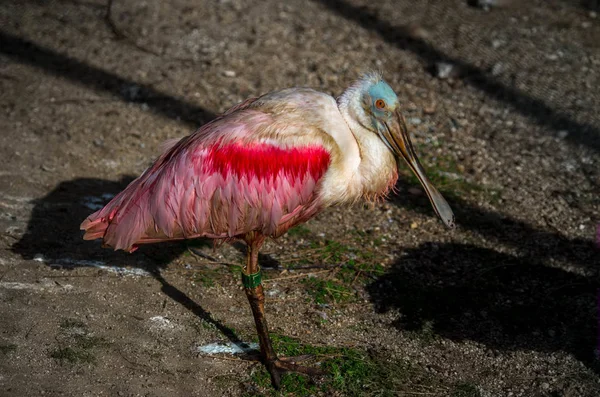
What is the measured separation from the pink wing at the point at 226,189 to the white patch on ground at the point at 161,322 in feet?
2.01

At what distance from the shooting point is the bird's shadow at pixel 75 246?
5.78 meters

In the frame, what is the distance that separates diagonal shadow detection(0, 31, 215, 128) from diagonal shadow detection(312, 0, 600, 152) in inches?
104

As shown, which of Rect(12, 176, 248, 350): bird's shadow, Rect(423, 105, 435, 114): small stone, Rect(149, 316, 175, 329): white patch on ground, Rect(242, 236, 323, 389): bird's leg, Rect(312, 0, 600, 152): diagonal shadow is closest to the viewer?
Rect(242, 236, 323, 389): bird's leg

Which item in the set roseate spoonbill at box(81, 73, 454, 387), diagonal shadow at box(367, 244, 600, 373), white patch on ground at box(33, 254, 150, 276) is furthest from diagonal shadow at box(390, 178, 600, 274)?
white patch on ground at box(33, 254, 150, 276)

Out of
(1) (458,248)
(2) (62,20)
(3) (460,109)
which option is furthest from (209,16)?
(1) (458,248)

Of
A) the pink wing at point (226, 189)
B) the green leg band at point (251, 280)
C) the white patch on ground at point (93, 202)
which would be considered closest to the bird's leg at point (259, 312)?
the green leg band at point (251, 280)

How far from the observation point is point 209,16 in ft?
31.3

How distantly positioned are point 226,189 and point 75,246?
180 centimetres

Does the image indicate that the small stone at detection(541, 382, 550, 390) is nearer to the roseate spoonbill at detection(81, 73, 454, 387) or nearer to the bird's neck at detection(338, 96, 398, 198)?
the roseate spoonbill at detection(81, 73, 454, 387)

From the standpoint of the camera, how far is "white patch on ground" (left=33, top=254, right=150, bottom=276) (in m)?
5.81

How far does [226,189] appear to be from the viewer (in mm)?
4805

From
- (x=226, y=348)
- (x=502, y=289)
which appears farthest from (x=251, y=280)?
(x=502, y=289)

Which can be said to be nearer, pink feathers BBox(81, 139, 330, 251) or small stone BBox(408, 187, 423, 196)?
pink feathers BBox(81, 139, 330, 251)

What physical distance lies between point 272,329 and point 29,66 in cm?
471
